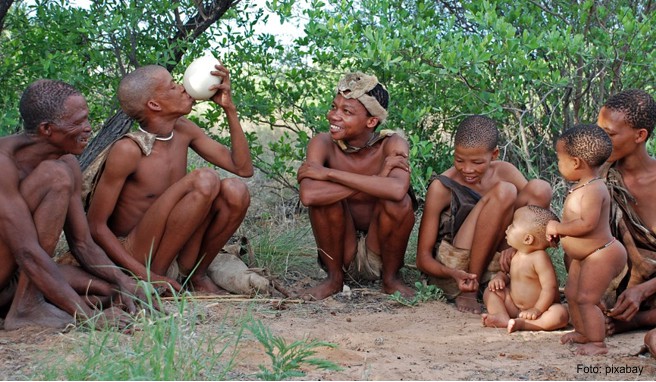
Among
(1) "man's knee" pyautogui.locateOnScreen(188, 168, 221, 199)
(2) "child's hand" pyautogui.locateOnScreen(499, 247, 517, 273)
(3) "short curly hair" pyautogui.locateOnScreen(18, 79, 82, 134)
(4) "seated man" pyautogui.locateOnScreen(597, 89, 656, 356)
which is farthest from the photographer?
(1) "man's knee" pyautogui.locateOnScreen(188, 168, 221, 199)

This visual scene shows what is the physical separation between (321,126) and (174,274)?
1.64 metres

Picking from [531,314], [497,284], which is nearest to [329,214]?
[497,284]

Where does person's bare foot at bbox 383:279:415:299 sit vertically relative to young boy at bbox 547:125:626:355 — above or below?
below

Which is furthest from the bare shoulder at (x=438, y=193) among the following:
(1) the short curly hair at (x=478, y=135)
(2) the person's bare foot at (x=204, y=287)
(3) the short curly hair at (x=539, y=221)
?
(2) the person's bare foot at (x=204, y=287)

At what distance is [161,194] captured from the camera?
15.2ft

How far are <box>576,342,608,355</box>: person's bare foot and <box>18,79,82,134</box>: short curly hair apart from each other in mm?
2512

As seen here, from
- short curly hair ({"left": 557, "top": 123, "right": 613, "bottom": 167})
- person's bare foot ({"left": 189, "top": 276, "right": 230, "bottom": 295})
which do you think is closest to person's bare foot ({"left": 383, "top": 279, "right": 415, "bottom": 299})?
person's bare foot ({"left": 189, "top": 276, "right": 230, "bottom": 295})

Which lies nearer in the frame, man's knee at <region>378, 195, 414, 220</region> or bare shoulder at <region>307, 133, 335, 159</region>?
man's knee at <region>378, 195, 414, 220</region>

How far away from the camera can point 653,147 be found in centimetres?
548

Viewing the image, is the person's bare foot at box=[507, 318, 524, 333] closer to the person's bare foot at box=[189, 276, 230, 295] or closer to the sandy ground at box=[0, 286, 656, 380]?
the sandy ground at box=[0, 286, 656, 380]

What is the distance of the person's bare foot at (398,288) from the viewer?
16.1ft

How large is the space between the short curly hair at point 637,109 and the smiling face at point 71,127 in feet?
8.25

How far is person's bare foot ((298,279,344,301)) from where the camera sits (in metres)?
4.86

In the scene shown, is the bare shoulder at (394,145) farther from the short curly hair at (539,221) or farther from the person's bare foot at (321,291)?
the short curly hair at (539,221)
